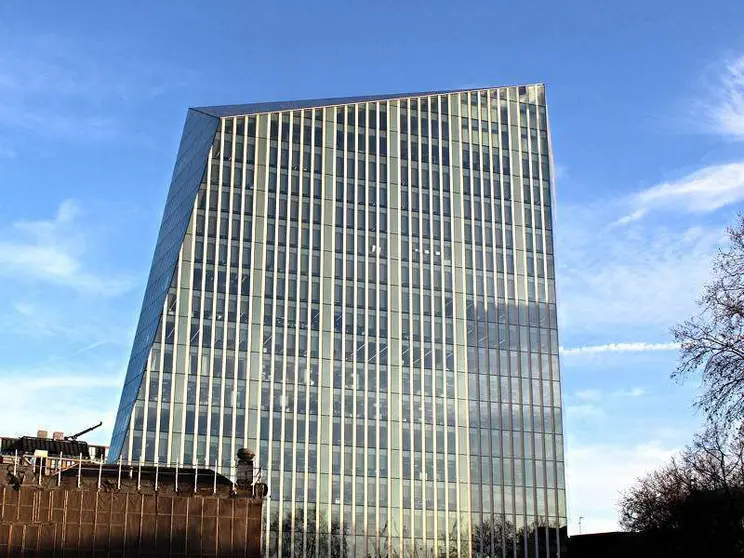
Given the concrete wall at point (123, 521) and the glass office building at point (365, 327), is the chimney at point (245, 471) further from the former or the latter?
the glass office building at point (365, 327)

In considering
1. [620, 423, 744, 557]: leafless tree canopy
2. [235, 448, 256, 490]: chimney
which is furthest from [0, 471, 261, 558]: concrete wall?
[620, 423, 744, 557]: leafless tree canopy

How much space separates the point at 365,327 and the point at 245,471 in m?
48.5

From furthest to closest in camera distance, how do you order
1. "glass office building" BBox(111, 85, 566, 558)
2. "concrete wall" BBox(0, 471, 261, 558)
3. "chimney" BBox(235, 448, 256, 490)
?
"glass office building" BBox(111, 85, 566, 558)
"chimney" BBox(235, 448, 256, 490)
"concrete wall" BBox(0, 471, 261, 558)

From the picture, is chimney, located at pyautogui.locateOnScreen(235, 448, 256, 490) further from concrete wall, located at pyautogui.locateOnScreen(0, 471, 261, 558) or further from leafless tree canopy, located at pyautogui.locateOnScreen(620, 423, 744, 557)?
leafless tree canopy, located at pyautogui.locateOnScreen(620, 423, 744, 557)

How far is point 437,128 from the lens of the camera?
403 ft

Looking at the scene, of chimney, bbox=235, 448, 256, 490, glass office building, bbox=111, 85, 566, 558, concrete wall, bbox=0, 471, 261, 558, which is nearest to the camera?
concrete wall, bbox=0, 471, 261, 558

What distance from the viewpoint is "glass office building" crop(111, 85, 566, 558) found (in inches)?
4040

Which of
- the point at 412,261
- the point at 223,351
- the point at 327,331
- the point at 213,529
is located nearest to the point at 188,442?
the point at 223,351

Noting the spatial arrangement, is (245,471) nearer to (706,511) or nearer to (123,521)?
(123,521)

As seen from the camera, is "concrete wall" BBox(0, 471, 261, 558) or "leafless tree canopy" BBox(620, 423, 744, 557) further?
"leafless tree canopy" BBox(620, 423, 744, 557)

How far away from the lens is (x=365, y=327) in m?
111

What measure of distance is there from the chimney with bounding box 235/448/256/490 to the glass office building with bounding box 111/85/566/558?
34269mm

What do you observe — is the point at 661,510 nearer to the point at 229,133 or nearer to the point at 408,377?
the point at 408,377

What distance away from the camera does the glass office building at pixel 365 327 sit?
102625mm
